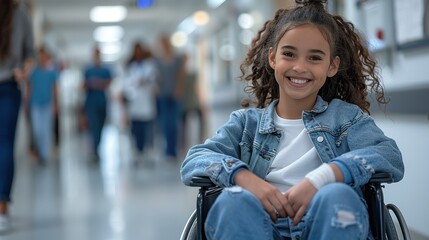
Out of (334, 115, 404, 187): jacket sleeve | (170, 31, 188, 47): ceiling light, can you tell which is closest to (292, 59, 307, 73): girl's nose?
(334, 115, 404, 187): jacket sleeve

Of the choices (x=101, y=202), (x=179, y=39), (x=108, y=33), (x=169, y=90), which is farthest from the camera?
(x=108, y=33)

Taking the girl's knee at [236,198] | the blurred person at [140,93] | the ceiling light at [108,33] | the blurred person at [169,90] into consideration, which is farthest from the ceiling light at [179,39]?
the girl's knee at [236,198]

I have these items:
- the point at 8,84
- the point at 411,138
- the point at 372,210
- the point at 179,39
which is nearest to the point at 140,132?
the point at 8,84

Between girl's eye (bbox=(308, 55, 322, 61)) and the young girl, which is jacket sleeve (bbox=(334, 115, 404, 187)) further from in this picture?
girl's eye (bbox=(308, 55, 322, 61))

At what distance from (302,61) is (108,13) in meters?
17.6

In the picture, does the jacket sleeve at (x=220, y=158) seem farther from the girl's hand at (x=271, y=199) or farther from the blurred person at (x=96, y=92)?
the blurred person at (x=96, y=92)

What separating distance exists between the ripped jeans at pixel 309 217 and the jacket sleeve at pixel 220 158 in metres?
0.13

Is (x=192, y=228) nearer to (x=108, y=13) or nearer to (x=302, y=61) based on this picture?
(x=302, y=61)

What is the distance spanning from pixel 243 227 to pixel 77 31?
909 inches

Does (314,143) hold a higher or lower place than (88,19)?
lower

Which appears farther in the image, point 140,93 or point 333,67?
point 140,93

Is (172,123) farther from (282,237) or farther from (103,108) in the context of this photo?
(282,237)

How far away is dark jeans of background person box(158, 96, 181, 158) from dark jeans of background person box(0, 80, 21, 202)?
4.30 metres

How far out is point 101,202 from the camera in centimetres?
546
